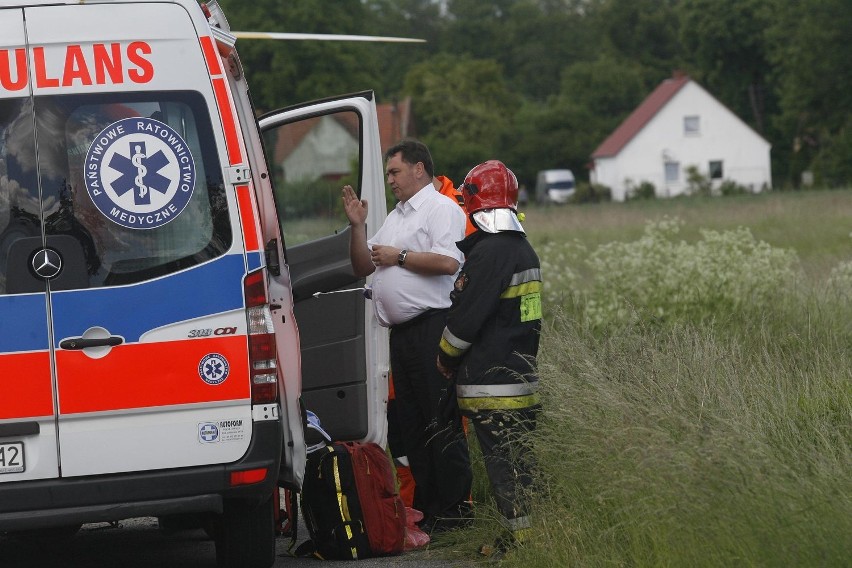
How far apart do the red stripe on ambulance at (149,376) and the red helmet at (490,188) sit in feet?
4.35

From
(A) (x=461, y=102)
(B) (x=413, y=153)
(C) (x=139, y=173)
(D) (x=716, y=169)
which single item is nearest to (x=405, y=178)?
(B) (x=413, y=153)

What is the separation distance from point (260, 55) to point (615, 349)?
67535mm

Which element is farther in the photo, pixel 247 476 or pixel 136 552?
pixel 136 552

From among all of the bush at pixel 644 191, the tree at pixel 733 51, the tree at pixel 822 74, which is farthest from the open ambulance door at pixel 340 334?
the tree at pixel 733 51

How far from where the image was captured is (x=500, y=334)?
639 cm

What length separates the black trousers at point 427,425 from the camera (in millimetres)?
7324

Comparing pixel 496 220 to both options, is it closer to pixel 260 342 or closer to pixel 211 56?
pixel 260 342

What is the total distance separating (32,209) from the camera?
5578 mm

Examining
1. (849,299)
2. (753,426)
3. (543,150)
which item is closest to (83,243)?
(753,426)

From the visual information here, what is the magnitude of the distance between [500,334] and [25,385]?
1.99m

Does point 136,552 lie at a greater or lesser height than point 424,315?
lesser

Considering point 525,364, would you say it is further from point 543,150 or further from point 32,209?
point 543,150

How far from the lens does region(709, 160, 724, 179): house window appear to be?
84.9 meters

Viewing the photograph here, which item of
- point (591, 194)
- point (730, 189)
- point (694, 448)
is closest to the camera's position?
point (694, 448)
